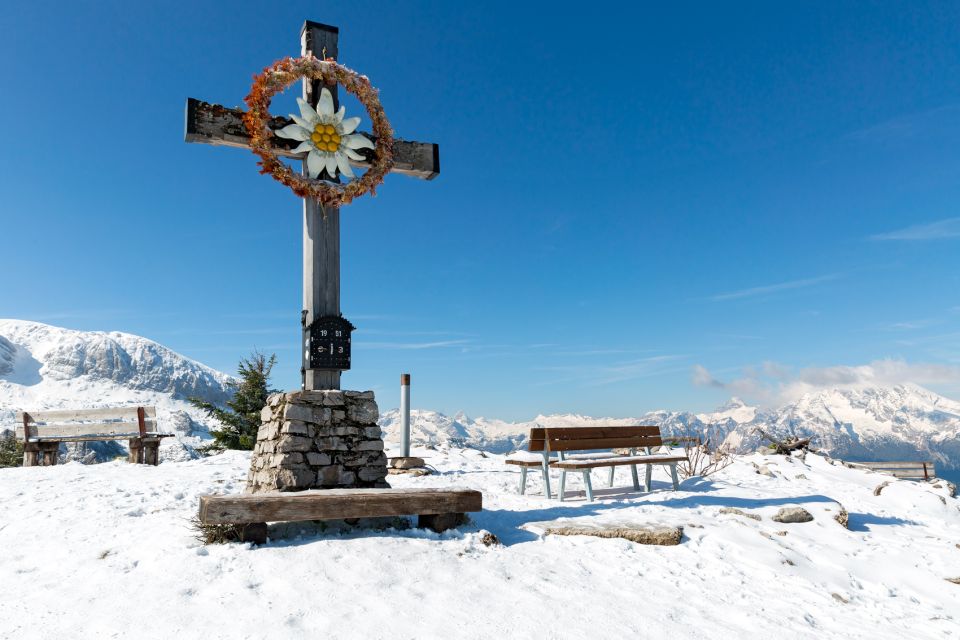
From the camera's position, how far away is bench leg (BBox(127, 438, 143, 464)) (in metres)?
13.8

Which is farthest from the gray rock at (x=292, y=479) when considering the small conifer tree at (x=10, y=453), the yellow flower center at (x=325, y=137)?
the small conifer tree at (x=10, y=453)

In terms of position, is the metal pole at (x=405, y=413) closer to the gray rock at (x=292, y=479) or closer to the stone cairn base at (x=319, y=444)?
the stone cairn base at (x=319, y=444)

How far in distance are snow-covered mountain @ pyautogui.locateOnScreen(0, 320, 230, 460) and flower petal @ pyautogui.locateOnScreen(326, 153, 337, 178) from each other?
321ft

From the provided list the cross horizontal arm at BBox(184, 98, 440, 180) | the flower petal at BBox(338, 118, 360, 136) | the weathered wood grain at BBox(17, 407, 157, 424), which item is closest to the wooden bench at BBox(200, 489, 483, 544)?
the cross horizontal arm at BBox(184, 98, 440, 180)

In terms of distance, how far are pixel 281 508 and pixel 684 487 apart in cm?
784

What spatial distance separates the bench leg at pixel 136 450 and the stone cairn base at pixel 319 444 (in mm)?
8490

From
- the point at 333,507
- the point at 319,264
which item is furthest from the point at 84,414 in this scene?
the point at 333,507

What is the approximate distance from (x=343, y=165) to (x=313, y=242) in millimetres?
1083

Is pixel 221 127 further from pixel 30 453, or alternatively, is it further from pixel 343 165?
pixel 30 453

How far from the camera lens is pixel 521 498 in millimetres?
9117

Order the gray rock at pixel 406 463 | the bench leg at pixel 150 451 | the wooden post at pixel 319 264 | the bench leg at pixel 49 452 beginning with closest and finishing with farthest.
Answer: the wooden post at pixel 319 264, the gray rock at pixel 406 463, the bench leg at pixel 150 451, the bench leg at pixel 49 452

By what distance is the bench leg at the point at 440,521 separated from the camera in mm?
5898

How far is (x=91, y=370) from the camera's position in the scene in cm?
12200

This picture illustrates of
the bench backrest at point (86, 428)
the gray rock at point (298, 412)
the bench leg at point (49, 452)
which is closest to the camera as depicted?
the gray rock at point (298, 412)
